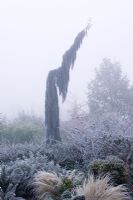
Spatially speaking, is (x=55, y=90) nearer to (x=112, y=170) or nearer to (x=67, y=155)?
(x=67, y=155)

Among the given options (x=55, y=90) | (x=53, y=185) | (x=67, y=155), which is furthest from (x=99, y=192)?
(x=55, y=90)

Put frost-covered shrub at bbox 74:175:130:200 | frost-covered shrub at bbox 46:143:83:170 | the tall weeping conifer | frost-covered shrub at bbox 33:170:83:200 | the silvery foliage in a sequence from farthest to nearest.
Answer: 1. the tall weeping conifer
2. frost-covered shrub at bbox 46:143:83:170
3. the silvery foliage
4. frost-covered shrub at bbox 33:170:83:200
5. frost-covered shrub at bbox 74:175:130:200

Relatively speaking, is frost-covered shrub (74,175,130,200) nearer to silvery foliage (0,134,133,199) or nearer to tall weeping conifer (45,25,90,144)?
silvery foliage (0,134,133,199)

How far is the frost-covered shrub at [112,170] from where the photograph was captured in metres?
8.77

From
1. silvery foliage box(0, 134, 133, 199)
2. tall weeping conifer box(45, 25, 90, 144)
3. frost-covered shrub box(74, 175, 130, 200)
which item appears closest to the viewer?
frost-covered shrub box(74, 175, 130, 200)

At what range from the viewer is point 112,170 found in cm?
884

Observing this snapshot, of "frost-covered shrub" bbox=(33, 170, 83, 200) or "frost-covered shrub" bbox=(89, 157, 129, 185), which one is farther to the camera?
"frost-covered shrub" bbox=(89, 157, 129, 185)

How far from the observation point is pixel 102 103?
34.8 meters

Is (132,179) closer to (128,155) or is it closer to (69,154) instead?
(128,155)

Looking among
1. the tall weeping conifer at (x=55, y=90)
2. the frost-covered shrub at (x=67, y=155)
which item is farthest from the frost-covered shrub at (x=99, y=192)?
the tall weeping conifer at (x=55, y=90)

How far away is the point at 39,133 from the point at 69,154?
34.6 ft

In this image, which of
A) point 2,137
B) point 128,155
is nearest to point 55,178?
point 128,155

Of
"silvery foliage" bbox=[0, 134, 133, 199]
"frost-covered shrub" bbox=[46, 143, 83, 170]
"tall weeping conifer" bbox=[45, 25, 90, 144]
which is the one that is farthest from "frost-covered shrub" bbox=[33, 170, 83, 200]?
"tall weeping conifer" bbox=[45, 25, 90, 144]

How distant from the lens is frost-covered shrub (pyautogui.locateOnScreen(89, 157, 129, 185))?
877 cm
